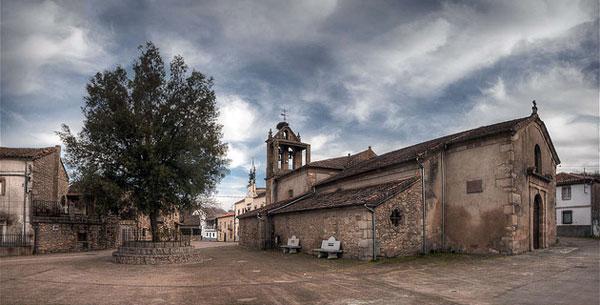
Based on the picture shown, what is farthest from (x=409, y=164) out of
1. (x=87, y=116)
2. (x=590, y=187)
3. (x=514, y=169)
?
(x=590, y=187)

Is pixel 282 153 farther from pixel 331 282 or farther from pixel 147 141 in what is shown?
pixel 331 282

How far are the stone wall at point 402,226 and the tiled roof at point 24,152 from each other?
23.5 meters

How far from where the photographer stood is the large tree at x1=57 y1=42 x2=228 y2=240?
19.3 metres

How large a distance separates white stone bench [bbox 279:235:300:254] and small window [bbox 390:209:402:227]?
7.25 m

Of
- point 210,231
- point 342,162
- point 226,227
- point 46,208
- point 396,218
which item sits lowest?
point 210,231

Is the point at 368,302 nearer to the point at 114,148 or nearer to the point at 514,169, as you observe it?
the point at 514,169

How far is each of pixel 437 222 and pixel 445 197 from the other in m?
1.35

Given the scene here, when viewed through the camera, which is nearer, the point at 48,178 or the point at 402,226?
the point at 402,226

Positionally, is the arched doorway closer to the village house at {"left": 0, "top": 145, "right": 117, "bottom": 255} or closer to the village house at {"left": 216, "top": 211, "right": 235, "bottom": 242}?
the village house at {"left": 0, "top": 145, "right": 117, "bottom": 255}

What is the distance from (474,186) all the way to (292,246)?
425 inches

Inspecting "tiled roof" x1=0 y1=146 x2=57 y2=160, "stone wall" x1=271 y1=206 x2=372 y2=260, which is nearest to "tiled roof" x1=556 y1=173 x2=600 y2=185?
"stone wall" x1=271 y1=206 x2=372 y2=260

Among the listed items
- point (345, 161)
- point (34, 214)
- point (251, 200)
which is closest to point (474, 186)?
point (345, 161)

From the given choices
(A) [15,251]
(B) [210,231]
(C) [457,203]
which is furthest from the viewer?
(B) [210,231]

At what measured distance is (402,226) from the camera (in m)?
18.1
